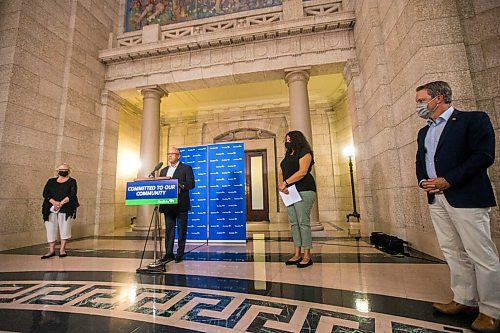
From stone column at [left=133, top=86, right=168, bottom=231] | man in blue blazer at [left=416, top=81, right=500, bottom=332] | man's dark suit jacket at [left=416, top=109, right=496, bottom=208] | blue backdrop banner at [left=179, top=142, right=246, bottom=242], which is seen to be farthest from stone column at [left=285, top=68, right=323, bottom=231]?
man's dark suit jacket at [left=416, top=109, right=496, bottom=208]

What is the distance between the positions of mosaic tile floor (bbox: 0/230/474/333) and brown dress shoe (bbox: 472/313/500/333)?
9 centimetres

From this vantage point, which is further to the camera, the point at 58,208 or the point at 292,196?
the point at 58,208

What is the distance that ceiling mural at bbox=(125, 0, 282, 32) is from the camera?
22.9 feet

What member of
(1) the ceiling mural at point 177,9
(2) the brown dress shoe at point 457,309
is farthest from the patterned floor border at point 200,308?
(1) the ceiling mural at point 177,9

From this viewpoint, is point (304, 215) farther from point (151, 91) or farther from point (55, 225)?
point (151, 91)

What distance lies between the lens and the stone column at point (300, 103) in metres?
5.78

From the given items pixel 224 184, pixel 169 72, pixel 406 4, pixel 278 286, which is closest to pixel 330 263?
pixel 278 286

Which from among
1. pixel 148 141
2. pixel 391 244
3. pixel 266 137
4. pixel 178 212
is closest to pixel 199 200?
pixel 178 212

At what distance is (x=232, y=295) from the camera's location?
211 centimetres

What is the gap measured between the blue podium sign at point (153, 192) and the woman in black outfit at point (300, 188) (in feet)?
4.64

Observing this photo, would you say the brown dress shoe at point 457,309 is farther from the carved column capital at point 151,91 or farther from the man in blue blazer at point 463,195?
the carved column capital at point 151,91

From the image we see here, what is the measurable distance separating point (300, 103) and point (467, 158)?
4661mm

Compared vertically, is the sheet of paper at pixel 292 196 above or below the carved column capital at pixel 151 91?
below

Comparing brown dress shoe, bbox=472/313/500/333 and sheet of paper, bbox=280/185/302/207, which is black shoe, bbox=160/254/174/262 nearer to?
sheet of paper, bbox=280/185/302/207
